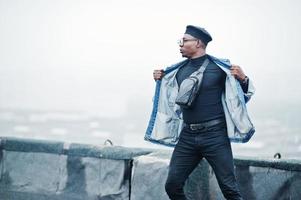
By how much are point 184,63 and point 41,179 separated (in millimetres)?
2420

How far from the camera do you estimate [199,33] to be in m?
3.29

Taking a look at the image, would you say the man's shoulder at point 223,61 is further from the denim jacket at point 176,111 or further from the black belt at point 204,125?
the black belt at point 204,125

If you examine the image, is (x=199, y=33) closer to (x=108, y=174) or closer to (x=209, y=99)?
(x=209, y=99)

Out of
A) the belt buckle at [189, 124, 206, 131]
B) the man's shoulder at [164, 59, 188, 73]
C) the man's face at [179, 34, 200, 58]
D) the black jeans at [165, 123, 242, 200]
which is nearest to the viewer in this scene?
the black jeans at [165, 123, 242, 200]

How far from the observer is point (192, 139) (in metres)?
3.07

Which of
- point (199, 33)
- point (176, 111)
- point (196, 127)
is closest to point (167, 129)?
point (176, 111)

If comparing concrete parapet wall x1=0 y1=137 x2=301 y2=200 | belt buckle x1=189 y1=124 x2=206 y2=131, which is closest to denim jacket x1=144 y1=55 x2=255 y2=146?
belt buckle x1=189 y1=124 x2=206 y2=131

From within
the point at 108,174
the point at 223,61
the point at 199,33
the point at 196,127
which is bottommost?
the point at 108,174

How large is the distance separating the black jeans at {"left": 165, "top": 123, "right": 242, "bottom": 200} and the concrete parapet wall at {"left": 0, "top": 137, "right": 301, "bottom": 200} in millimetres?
761

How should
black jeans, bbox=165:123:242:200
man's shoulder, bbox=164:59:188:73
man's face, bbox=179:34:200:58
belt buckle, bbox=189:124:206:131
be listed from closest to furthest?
black jeans, bbox=165:123:242:200 → belt buckle, bbox=189:124:206:131 → man's face, bbox=179:34:200:58 → man's shoulder, bbox=164:59:188:73

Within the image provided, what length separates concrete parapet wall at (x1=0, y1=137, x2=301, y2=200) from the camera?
3648 millimetres

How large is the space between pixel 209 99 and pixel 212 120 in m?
0.19

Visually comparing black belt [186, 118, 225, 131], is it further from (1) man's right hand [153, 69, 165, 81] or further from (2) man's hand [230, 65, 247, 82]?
(1) man's right hand [153, 69, 165, 81]

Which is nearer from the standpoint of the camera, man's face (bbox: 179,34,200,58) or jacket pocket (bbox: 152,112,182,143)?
man's face (bbox: 179,34,200,58)
